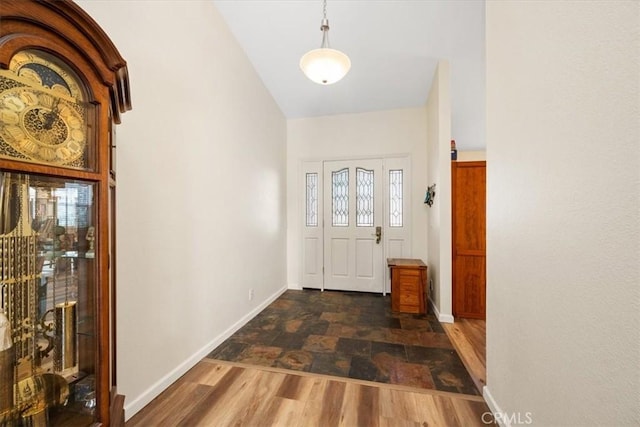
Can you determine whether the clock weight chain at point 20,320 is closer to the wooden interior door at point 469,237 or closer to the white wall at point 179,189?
the white wall at point 179,189

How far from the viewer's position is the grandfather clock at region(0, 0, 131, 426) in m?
0.73

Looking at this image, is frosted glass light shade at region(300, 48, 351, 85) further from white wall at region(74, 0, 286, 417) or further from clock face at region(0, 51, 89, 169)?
clock face at region(0, 51, 89, 169)

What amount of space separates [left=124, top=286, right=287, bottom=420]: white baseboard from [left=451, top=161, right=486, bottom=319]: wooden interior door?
2.59 m

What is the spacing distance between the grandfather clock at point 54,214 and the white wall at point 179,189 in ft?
2.22

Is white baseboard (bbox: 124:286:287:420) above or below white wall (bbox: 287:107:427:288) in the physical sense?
below

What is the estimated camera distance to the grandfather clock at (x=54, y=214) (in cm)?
73

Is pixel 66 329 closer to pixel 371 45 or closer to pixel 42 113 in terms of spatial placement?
pixel 42 113

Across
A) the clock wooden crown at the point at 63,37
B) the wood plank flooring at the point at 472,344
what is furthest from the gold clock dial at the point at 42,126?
the wood plank flooring at the point at 472,344

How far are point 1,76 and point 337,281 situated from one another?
161 inches

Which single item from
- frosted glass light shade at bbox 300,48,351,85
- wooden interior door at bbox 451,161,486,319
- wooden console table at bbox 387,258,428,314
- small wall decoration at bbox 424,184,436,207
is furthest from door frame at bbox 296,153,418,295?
frosted glass light shade at bbox 300,48,351,85

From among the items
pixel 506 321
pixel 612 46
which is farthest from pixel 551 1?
pixel 506 321

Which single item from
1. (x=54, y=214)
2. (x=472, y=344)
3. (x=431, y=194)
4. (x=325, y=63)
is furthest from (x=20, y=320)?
(x=431, y=194)

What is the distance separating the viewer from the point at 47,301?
0.85m

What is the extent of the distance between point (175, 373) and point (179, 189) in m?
1.39
